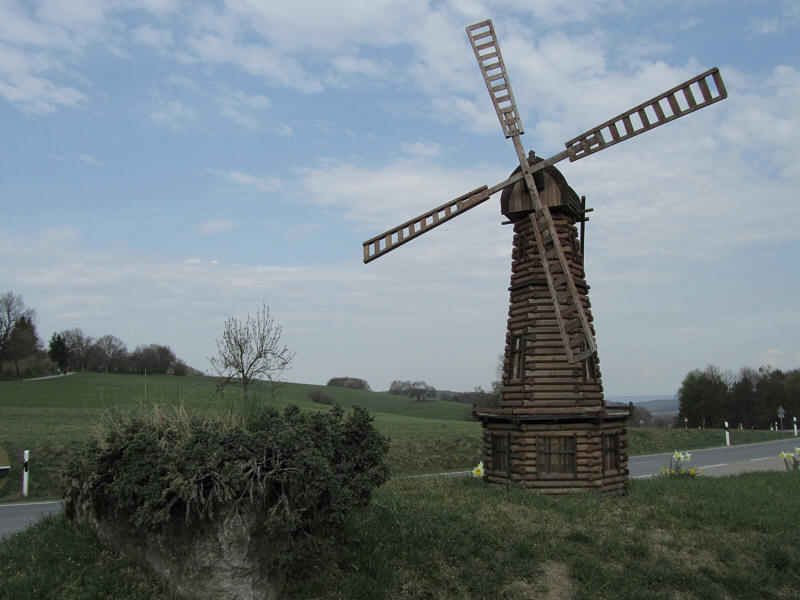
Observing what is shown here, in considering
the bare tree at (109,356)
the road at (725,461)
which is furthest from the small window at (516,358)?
the bare tree at (109,356)

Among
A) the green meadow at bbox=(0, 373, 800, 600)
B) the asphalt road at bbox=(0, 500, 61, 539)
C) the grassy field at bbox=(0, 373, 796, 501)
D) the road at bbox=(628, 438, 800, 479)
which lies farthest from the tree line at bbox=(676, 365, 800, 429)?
the asphalt road at bbox=(0, 500, 61, 539)

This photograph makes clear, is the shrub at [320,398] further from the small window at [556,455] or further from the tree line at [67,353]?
the small window at [556,455]

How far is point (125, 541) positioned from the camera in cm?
797

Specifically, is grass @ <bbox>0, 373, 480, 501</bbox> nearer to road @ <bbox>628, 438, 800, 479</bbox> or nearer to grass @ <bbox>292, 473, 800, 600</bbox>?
grass @ <bbox>292, 473, 800, 600</bbox>

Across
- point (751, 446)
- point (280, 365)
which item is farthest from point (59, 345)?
point (751, 446)

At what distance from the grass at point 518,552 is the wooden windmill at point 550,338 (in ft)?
3.40

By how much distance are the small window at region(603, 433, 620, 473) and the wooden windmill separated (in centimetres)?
2

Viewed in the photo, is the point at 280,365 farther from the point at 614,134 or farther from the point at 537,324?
the point at 614,134

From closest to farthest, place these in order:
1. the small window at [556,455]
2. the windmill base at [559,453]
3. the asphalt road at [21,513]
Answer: the asphalt road at [21,513]
the windmill base at [559,453]
the small window at [556,455]

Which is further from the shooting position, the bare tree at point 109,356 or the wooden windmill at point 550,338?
the bare tree at point 109,356

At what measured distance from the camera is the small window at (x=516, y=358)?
1542 centimetres

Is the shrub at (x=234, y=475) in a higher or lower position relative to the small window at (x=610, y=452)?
higher

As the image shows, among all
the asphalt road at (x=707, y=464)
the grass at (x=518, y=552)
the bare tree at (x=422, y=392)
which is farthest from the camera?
the bare tree at (x=422, y=392)

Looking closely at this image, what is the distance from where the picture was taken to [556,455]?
1443 cm
